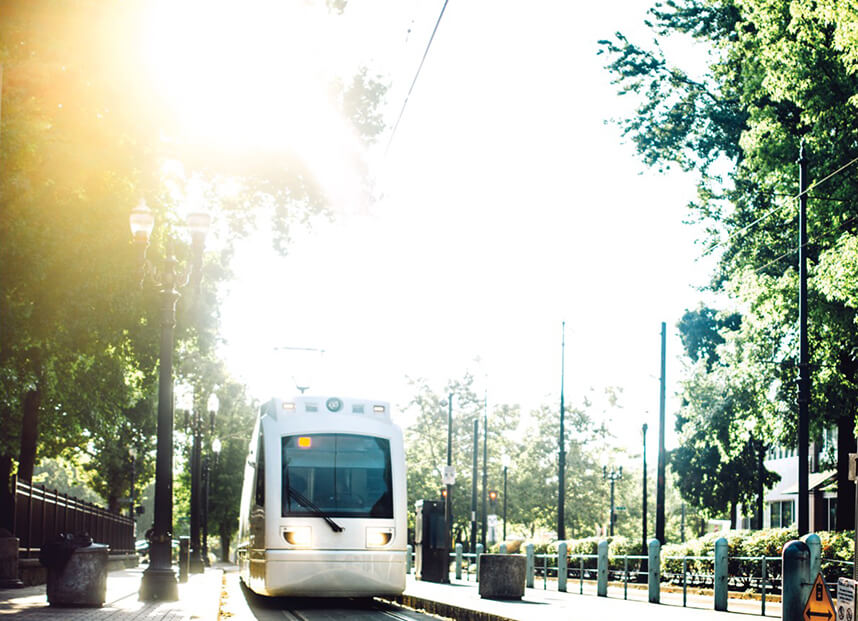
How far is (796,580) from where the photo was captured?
9.73 meters

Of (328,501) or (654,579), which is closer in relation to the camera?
(328,501)

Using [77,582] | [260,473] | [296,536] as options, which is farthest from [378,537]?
[77,582]

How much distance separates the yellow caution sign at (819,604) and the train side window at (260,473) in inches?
405

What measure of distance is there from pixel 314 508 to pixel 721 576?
776cm

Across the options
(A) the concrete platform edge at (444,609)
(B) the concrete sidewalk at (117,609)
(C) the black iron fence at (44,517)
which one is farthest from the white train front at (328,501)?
(C) the black iron fence at (44,517)

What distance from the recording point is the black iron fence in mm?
25125

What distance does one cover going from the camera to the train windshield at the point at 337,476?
17.9m

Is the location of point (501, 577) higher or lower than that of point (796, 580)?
lower

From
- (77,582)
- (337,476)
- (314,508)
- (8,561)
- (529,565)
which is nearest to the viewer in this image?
(77,582)

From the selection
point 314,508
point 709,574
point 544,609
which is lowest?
point 709,574

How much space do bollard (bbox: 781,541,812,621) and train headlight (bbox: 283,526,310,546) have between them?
9127mm

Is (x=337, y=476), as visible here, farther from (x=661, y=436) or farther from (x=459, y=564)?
(x=459, y=564)

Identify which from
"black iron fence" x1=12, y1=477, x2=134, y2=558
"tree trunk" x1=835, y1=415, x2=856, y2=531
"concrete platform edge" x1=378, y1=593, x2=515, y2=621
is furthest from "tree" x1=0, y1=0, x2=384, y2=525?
"tree trunk" x1=835, y1=415, x2=856, y2=531

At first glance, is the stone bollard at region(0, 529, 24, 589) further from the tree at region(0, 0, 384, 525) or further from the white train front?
the white train front
